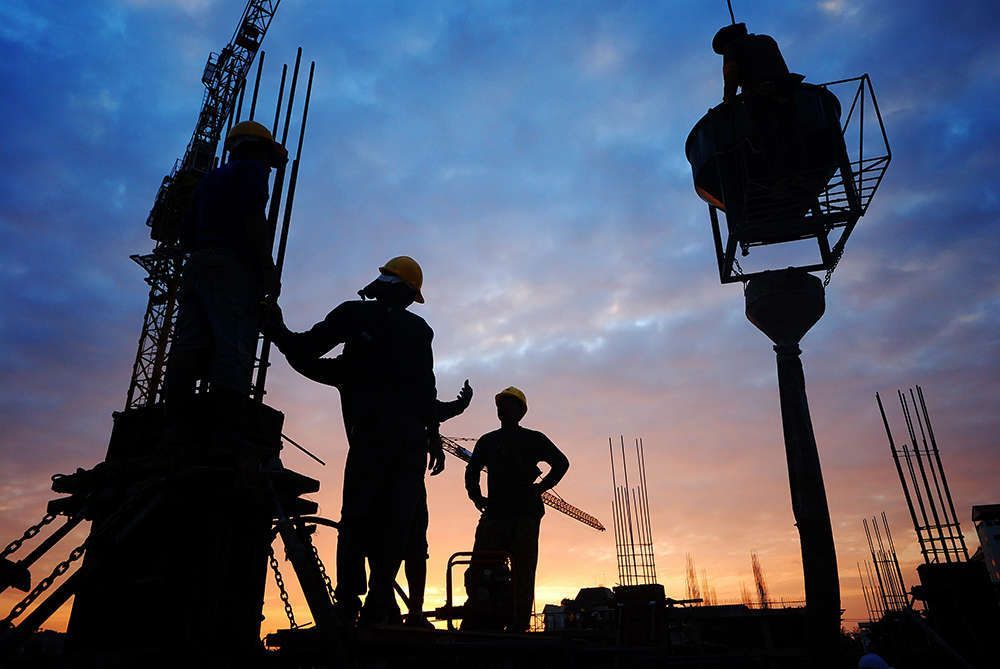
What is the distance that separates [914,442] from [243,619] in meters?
20.4

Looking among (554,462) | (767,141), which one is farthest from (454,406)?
(767,141)

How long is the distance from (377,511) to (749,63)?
1603 cm

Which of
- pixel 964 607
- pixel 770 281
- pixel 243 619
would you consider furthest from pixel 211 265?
pixel 770 281

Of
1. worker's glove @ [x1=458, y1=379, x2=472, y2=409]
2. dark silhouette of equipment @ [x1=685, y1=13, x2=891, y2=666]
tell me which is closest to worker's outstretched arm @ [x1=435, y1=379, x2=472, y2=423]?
worker's glove @ [x1=458, y1=379, x2=472, y2=409]

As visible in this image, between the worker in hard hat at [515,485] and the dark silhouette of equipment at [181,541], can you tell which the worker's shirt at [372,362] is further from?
the worker in hard hat at [515,485]

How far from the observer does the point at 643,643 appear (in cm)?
771

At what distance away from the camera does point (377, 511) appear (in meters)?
4.95

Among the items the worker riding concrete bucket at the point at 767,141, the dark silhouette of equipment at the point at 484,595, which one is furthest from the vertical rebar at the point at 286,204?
the worker riding concrete bucket at the point at 767,141

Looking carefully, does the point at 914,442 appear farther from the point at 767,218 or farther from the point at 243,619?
the point at 243,619

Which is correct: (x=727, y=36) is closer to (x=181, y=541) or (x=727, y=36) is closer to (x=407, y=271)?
(x=407, y=271)

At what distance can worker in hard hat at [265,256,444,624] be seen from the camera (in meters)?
4.79

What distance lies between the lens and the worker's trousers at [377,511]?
4738 mm

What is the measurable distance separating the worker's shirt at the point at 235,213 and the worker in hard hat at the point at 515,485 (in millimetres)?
4165

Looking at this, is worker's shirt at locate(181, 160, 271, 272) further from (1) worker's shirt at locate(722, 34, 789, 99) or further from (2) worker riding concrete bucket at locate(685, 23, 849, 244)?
(1) worker's shirt at locate(722, 34, 789, 99)
